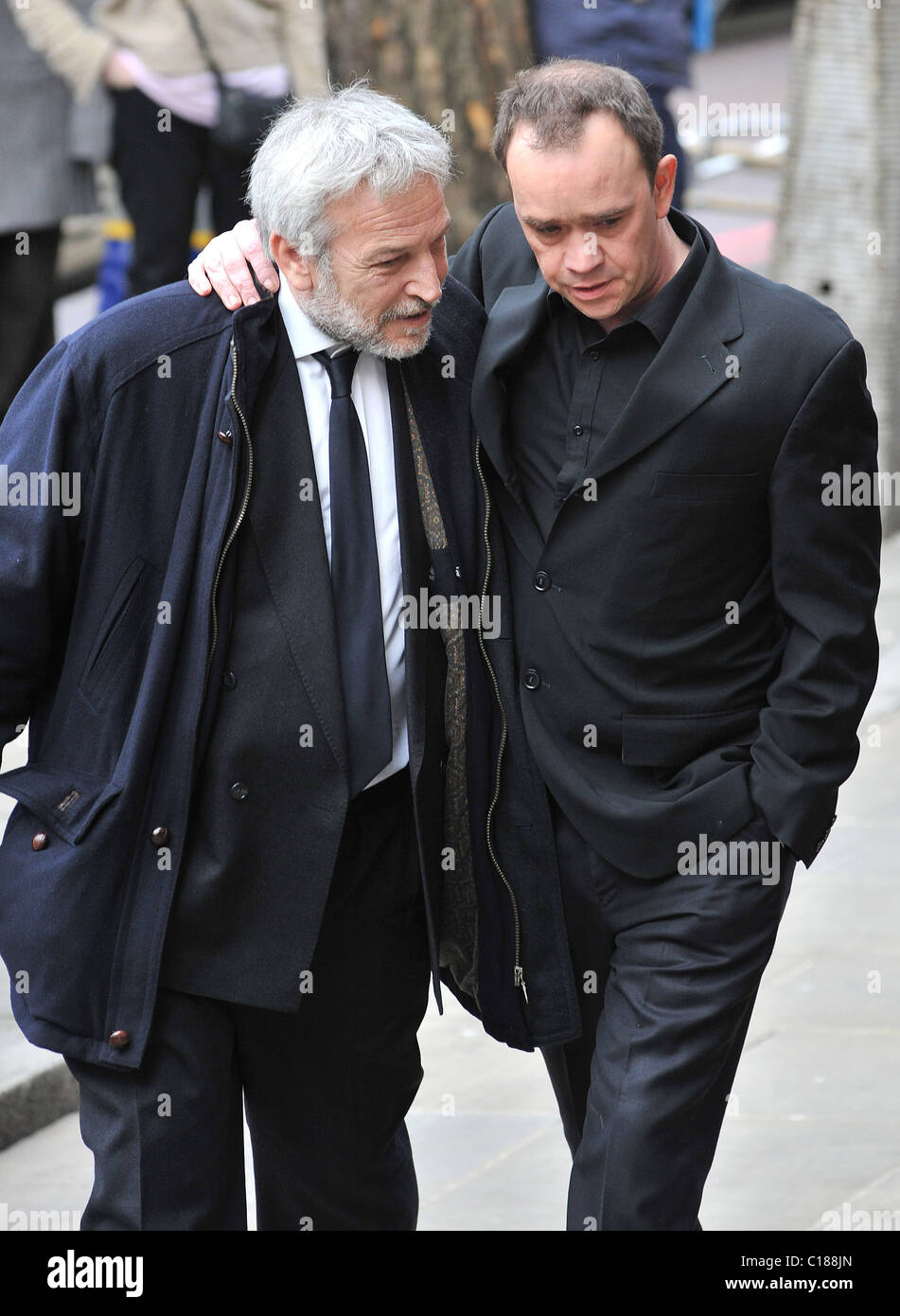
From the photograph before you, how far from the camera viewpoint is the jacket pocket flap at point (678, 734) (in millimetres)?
3295

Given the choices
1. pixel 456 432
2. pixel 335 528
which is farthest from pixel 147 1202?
pixel 456 432

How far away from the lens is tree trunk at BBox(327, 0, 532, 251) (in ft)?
27.1

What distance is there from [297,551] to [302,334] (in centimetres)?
34

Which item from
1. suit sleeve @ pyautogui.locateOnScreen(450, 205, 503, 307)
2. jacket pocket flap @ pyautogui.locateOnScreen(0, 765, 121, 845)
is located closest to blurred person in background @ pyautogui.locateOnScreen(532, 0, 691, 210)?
suit sleeve @ pyautogui.locateOnScreen(450, 205, 503, 307)

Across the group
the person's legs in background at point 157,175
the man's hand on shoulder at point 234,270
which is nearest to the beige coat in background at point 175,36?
the person's legs in background at point 157,175

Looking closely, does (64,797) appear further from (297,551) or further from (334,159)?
(334,159)

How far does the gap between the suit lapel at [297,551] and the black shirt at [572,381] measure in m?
0.36

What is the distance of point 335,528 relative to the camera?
3244 mm

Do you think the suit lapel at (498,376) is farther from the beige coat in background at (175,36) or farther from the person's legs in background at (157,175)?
the person's legs in background at (157,175)

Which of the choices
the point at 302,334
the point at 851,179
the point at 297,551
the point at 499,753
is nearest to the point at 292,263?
the point at 302,334

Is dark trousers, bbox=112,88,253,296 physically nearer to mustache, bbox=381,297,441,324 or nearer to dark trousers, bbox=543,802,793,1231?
mustache, bbox=381,297,441,324
